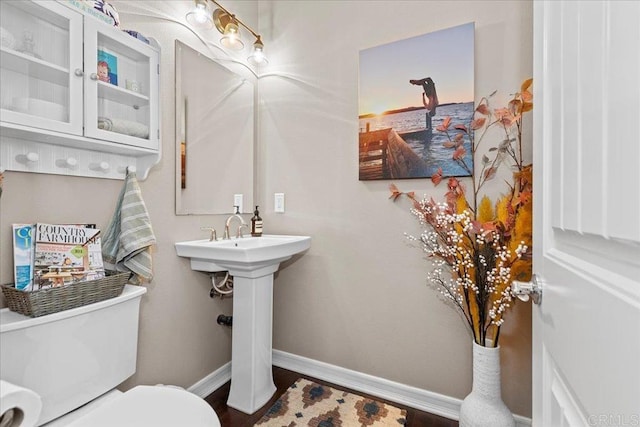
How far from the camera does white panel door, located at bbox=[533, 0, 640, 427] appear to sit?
1.15 feet

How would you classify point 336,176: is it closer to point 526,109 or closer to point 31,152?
point 526,109

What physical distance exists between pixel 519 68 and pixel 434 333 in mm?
1379

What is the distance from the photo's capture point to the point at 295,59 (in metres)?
2.00

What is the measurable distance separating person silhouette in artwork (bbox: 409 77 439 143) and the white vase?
3.50 ft

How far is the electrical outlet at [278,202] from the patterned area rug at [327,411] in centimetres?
110

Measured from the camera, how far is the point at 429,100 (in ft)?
5.20

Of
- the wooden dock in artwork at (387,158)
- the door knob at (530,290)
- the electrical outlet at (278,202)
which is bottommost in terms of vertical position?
the door knob at (530,290)

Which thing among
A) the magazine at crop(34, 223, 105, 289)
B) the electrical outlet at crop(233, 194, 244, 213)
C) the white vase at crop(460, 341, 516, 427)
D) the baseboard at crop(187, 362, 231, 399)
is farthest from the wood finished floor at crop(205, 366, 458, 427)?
the electrical outlet at crop(233, 194, 244, 213)

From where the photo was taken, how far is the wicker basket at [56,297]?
885mm

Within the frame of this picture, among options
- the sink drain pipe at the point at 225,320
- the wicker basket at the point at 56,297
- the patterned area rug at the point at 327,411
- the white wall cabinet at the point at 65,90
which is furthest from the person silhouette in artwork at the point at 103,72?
the patterned area rug at the point at 327,411

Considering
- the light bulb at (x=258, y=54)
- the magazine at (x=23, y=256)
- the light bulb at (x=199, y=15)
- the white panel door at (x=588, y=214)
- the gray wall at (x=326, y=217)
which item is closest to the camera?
the white panel door at (x=588, y=214)

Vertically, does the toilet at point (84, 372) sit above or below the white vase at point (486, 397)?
above

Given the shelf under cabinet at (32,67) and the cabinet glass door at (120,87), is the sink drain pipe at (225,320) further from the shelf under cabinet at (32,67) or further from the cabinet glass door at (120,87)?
the shelf under cabinet at (32,67)

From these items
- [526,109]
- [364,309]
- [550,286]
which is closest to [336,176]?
[364,309]
